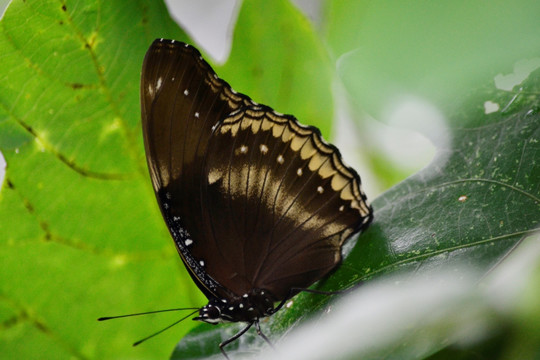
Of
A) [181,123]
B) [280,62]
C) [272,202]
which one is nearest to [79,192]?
[181,123]

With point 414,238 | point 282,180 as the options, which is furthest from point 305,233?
point 414,238

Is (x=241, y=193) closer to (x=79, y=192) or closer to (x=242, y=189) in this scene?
(x=242, y=189)

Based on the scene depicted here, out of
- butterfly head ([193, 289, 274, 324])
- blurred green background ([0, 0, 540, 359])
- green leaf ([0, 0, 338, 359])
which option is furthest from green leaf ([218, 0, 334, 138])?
butterfly head ([193, 289, 274, 324])

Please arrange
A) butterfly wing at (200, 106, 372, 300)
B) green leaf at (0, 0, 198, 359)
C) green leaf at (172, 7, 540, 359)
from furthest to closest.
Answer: butterfly wing at (200, 106, 372, 300) → green leaf at (0, 0, 198, 359) → green leaf at (172, 7, 540, 359)

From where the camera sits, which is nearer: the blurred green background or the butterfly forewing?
the blurred green background

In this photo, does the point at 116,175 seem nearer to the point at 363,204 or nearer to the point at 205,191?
the point at 205,191

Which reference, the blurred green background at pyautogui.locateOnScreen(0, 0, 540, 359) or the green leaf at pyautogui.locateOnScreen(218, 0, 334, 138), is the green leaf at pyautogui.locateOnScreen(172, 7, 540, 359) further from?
the green leaf at pyautogui.locateOnScreen(218, 0, 334, 138)

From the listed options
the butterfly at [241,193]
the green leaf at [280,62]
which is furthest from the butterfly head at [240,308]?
the green leaf at [280,62]

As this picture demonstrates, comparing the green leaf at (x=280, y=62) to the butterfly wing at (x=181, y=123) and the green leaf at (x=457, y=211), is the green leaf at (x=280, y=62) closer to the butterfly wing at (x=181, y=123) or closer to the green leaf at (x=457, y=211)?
the butterfly wing at (x=181, y=123)
